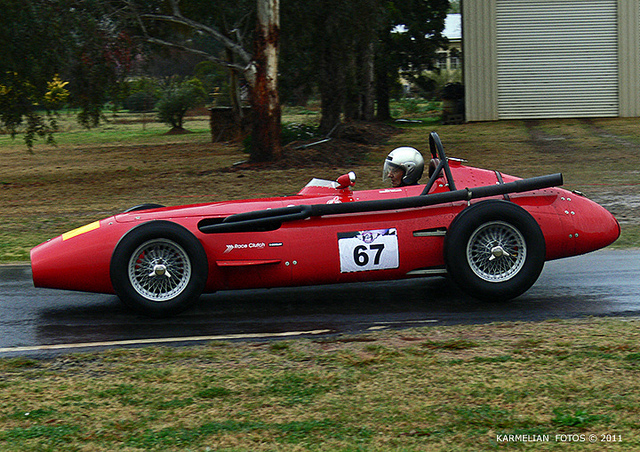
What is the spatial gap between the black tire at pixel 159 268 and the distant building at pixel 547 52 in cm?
2635

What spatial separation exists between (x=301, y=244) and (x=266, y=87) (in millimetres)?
12095

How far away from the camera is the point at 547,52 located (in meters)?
30.9

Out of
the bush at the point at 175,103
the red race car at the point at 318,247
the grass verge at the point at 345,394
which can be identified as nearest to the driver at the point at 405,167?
the red race car at the point at 318,247

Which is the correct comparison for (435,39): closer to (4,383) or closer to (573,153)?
(573,153)

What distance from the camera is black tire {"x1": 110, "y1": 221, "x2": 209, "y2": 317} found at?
6250 millimetres

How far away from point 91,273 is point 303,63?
59.0 feet

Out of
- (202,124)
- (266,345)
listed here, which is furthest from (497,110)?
(266,345)

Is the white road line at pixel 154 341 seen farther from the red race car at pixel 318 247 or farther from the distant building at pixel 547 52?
the distant building at pixel 547 52

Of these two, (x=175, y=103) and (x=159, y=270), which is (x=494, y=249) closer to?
(x=159, y=270)

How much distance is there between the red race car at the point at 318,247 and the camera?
20.8 feet

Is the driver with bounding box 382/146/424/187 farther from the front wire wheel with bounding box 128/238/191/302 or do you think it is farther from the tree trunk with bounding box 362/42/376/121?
the tree trunk with bounding box 362/42/376/121

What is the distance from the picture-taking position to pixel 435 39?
36.4 meters

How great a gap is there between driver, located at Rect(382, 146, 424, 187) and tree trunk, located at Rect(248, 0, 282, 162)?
1102 cm

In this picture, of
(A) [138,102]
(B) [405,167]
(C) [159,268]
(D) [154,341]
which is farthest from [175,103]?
(D) [154,341]
